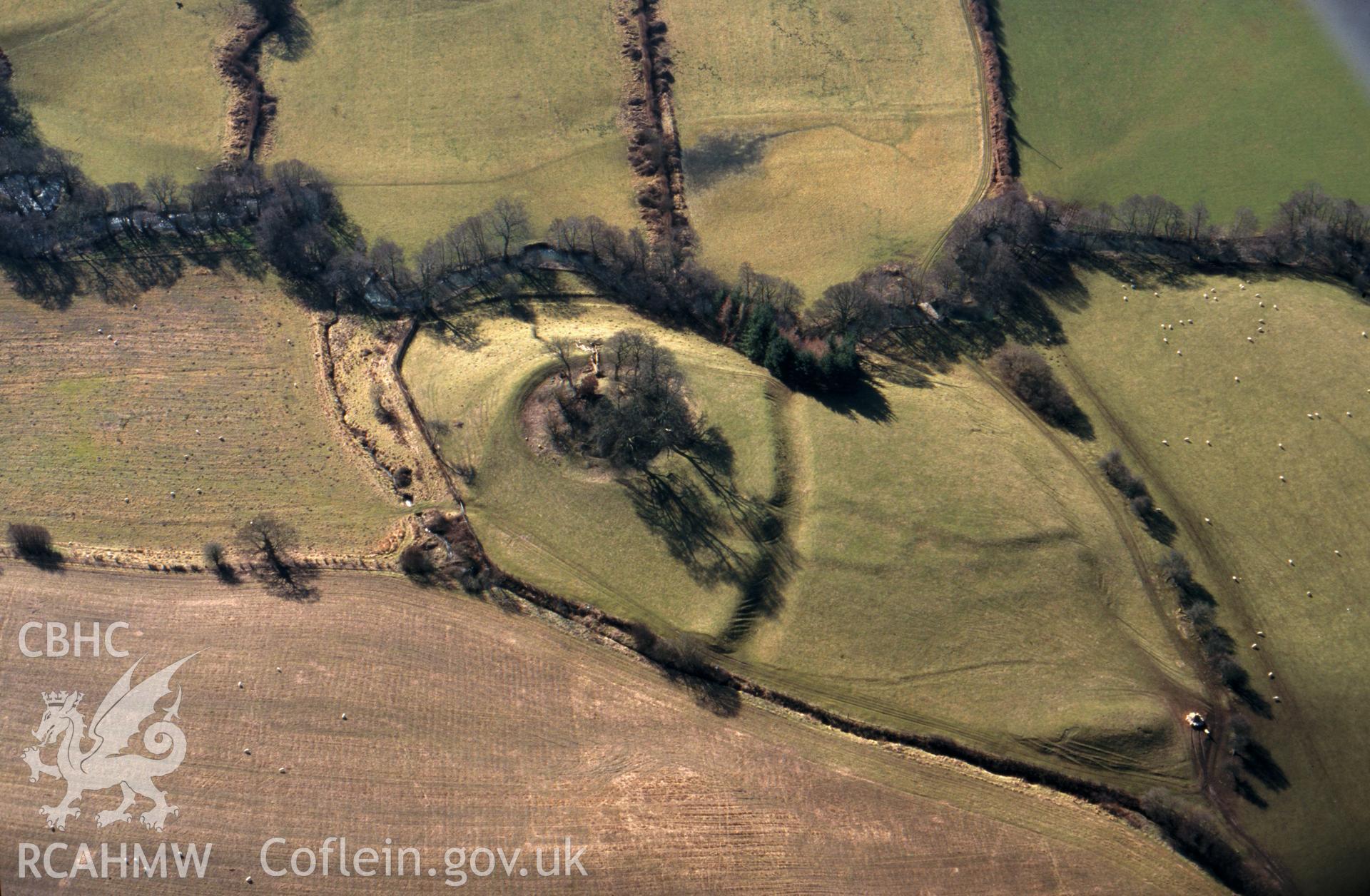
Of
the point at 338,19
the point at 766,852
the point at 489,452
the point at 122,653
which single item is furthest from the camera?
the point at 338,19

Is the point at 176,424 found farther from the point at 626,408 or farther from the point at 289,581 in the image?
the point at 626,408

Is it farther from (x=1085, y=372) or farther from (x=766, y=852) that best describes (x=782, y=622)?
(x=1085, y=372)

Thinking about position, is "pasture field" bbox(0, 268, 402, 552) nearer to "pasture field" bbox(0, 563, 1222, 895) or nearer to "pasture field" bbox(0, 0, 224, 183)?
"pasture field" bbox(0, 563, 1222, 895)

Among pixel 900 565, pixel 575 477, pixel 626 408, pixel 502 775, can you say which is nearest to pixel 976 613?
pixel 900 565

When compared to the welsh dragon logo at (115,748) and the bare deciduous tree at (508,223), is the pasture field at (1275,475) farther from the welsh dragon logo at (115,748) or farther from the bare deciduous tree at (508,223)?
the welsh dragon logo at (115,748)

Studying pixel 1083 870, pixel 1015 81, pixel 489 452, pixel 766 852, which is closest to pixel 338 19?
pixel 489 452

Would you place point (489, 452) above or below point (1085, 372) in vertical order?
below

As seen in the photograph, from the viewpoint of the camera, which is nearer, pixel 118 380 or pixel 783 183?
pixel 118 380
